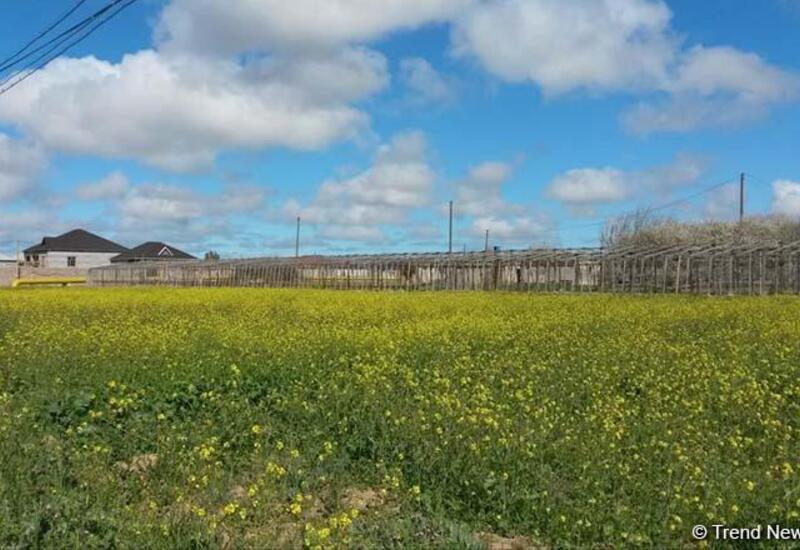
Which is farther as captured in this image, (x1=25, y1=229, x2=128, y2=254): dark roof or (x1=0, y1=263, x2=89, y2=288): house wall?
(x1=25, y1=229, x2=128, y2=254): dark roof

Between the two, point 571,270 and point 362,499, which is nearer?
point 362,499

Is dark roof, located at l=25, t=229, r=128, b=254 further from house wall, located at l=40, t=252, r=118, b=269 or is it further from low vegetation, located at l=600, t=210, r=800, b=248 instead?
low vegetation, located at l=600, t=210, r=800, b=248

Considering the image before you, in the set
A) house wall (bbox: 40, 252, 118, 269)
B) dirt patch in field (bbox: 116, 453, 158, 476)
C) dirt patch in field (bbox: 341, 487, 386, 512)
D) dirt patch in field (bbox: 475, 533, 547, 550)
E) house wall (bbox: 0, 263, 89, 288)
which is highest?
house wall (bbox: 40, 252, 118, 269)

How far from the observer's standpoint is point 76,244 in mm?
84625

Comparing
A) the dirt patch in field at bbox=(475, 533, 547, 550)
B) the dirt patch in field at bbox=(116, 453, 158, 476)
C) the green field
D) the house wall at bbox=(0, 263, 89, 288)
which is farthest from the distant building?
the dirt patch in field at bbox=(475, 533, 547, 550)

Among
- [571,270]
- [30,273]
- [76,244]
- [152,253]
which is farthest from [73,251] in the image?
[571,270]

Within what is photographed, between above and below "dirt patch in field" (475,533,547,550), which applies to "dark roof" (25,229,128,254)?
above

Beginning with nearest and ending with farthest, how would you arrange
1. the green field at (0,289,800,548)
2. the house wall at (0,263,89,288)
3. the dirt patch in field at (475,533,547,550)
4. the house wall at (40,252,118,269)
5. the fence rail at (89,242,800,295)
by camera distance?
the dirt patch in field at (475,533,547,550)
the green field at (0,289,800,548)
the fence rail at (89,242,800,295)
the house wall at (0,263,89,288)
the house wall at (40,252,118,269)

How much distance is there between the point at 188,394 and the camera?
7184mm

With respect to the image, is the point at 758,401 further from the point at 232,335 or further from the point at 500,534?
the point at 232,335

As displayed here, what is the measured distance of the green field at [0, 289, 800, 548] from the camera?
437 centimetres

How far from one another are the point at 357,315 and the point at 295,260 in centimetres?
3604

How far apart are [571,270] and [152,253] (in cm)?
6649

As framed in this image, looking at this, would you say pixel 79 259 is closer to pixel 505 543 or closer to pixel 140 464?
pixel 140 464
